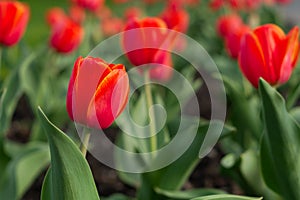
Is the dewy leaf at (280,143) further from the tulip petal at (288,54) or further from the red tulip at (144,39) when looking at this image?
the red tulip at (144,39)

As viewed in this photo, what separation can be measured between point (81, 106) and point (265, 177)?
56 centimetres

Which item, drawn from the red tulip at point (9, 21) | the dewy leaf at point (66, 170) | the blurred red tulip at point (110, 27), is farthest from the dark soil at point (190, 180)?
the blurred red tulip at point (110, 27)

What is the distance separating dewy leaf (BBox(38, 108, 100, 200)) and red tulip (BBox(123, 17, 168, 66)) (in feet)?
1.49

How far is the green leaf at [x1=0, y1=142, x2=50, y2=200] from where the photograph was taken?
176 cm

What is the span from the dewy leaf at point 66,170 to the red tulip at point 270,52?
50 centimetres

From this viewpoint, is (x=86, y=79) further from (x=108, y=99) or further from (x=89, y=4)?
(x=89, y=4)

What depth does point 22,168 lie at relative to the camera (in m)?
1.86

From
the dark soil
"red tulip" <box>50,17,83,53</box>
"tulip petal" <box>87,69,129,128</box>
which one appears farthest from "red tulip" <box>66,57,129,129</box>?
"red tulip" <box>50,17,83,53</box>

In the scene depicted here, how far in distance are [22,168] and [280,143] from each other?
811 mm

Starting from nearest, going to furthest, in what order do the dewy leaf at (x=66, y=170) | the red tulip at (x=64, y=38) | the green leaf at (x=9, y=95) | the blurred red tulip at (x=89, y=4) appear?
the dewy leaf at (x=66, y=170) → the green leaf at (x=9, y=95) → the red tulip at (x=64, y=38) → the blurred red tulip at (x=89, y=4)

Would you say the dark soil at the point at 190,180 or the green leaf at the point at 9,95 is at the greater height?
the green leaf at the point at 9,95

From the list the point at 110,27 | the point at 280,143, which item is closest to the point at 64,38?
the point at 280,143

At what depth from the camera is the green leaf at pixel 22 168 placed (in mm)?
1763

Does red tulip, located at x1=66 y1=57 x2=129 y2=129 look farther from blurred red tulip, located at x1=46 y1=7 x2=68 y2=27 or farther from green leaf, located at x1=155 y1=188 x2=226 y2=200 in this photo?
blurred red tulip, located at x1=46 y1=7 x2=68 y2=27
